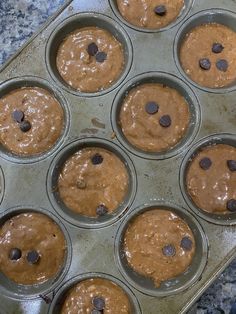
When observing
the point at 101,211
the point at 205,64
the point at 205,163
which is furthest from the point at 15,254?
the point at 205,64

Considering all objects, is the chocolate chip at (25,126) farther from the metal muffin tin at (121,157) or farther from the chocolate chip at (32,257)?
the chocolate chip at (32,257)

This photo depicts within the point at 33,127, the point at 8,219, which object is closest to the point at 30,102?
the point at 33,127

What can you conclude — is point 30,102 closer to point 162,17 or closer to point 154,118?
point 154,118

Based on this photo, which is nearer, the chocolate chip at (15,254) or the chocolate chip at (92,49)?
the chocolate chip at (15,254)

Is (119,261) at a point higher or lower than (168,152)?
lower

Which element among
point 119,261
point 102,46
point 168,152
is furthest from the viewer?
point 102,46

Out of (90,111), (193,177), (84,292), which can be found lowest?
(84,292)

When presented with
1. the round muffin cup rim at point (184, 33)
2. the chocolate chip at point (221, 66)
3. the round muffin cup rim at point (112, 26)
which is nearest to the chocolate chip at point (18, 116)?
the round muffin cup rim at point (112, 26)
